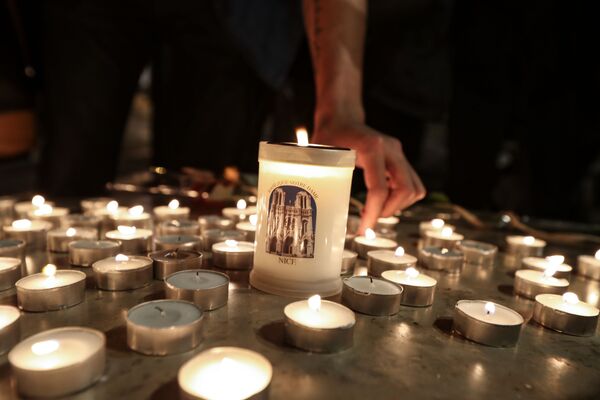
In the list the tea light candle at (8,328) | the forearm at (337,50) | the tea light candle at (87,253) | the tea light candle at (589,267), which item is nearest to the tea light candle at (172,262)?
the tea light candle at (87,253)

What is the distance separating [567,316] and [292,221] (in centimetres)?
65

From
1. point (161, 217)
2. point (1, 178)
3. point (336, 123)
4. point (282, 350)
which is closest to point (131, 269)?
point (282, 350)

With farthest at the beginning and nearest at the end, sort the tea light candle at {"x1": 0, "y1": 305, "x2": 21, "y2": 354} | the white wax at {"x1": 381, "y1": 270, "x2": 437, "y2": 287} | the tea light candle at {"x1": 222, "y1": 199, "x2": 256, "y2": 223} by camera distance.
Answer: the tea light candle at {"x1": 222, "y1": 199, "x2": 256, "y2": 223}
the white wax at {"x1": 381, "y1": 270, "x2": 437, "y2": 287}
the tea light candle at {"x1": 0, "y1": 305, "x2": 21, "y2": 354}

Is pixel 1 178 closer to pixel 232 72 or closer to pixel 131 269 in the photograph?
pixel 232 72

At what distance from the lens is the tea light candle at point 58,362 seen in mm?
596

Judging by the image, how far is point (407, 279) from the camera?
1.12 meters

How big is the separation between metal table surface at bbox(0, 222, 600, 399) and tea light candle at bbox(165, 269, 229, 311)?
0.03 m

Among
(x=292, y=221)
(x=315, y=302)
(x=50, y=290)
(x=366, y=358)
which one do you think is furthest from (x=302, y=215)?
(x=50, y=290)

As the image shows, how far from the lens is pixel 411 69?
362 centimetres

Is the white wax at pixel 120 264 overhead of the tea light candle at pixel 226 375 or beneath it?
overhead

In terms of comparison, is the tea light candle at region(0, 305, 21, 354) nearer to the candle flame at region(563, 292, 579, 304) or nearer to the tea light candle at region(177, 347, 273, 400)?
the tea light candle at region(177, 347, 273, 400)

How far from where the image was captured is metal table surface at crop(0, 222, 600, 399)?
69cm

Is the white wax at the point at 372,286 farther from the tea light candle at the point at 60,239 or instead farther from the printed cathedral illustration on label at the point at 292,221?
the tea light candle at the point at 60,239

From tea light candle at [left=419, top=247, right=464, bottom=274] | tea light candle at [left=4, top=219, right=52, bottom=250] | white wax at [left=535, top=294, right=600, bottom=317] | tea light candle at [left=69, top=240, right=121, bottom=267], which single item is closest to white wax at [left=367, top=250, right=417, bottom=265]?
tea light candle at [left=419, top=247, right=464, bottom=274]
